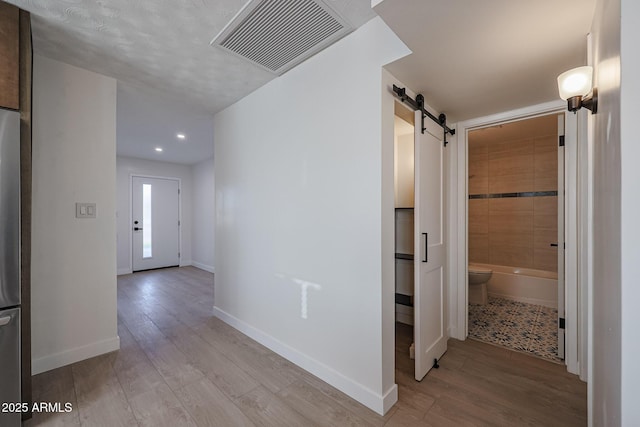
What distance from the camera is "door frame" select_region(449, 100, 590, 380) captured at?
76.9 inches

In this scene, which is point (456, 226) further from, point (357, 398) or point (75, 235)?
point (75, 235)

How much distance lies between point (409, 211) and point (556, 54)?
5.08ft

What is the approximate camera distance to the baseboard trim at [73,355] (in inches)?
77.7

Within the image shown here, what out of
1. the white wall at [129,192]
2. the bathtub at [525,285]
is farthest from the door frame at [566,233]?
the white wall at [129,192]

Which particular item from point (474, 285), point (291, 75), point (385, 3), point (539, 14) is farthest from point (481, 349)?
point (291, 75)

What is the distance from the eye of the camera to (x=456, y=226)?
2545 mm

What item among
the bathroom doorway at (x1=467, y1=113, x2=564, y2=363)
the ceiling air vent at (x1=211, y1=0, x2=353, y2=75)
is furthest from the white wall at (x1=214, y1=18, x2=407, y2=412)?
the bathroom doorway at (x1=467, y1=113, x2=564, y2=363)

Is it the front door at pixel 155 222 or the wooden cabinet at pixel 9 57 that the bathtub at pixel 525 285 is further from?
the front door at pixel 155 222

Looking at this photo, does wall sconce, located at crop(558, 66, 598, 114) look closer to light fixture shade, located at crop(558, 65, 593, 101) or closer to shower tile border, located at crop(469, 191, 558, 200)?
light fixture shade, located at crop(558, 65, 593, 101)

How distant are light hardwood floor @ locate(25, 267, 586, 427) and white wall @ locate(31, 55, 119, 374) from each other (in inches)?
10.2

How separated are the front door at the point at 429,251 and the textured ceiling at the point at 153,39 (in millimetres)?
1055

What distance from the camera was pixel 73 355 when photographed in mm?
2113

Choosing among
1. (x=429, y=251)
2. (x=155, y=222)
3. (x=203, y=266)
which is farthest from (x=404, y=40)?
(x=155, y=222)

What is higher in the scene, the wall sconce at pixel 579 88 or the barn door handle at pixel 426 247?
the wall sconce at pixel 579 88
